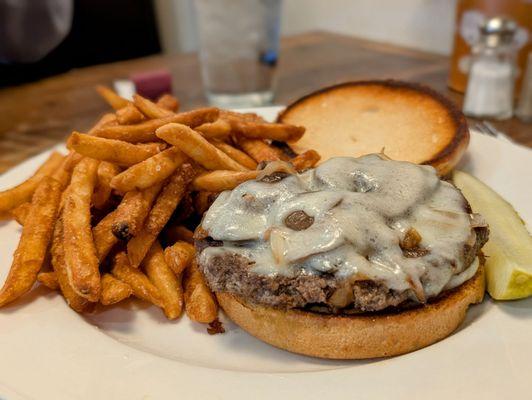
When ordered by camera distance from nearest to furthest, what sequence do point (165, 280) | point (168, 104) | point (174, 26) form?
point (165, 280), point (168, 104), point (174, 26)

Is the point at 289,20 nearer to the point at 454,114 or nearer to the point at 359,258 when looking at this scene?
the point at 454,114

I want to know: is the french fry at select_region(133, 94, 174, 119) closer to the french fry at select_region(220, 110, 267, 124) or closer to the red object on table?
the french fry at select_region(220, 110, 267, 124)

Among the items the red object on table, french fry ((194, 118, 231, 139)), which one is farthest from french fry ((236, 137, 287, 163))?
the red object on table

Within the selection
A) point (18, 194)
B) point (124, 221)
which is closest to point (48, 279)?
point (124, 221)

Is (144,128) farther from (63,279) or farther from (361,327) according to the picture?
(361,327)

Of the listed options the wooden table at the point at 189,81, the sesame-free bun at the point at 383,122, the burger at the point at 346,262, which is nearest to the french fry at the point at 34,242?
the burger at the point at 346,262

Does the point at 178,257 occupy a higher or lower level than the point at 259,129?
lower

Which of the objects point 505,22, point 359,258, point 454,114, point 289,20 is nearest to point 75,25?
point 289,20
